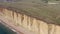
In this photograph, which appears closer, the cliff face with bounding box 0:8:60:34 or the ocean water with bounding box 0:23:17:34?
the cliff face with bounding box 0:8:60:34

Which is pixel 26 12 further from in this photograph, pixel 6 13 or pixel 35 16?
pixel 6 13

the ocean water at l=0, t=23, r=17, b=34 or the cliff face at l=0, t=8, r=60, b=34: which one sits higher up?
the cliff face at l=0, t=8, r=60, b=34

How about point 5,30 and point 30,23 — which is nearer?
point 30,23

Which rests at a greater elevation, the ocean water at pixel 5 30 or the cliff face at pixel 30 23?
the cliff face at pixel 30 23

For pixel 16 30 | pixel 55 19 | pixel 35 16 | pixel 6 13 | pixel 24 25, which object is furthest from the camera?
pixel 6 13

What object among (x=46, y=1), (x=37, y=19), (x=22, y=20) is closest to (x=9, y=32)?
(x=22, y=20)

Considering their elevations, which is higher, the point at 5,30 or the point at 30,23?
the point at 30,23

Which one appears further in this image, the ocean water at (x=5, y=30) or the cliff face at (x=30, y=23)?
the ocean water at (x=5, y=30)

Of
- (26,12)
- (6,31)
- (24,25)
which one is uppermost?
(26,12)
